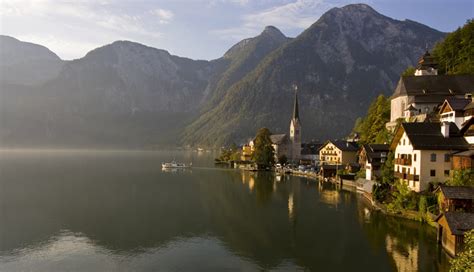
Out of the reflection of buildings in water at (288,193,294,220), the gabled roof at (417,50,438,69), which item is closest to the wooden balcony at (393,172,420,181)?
the reflection of buildings in water at (288,193,294,220)

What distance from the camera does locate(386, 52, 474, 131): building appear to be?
81.8m

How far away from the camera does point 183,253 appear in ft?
130

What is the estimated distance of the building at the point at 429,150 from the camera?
167ft

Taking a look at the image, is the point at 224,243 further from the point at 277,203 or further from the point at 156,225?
the point at 277,203

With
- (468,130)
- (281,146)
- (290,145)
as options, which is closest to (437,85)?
(468,130)

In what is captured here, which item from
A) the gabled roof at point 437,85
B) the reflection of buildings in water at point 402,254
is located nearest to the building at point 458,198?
the reflection of buildings in water at point 402,254

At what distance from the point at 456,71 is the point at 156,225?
87.0 m

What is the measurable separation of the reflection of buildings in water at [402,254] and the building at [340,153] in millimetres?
67498

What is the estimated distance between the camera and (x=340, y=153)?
368 ft

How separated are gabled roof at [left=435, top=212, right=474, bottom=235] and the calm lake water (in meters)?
3.03

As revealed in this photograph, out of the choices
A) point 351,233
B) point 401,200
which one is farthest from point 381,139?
point 351,233

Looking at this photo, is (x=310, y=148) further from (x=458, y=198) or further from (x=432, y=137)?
(x=458, y=198)

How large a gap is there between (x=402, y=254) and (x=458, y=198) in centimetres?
865

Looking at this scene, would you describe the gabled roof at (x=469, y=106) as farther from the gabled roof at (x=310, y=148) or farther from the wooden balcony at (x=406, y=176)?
the gabled roof at (x=310, y=148)
